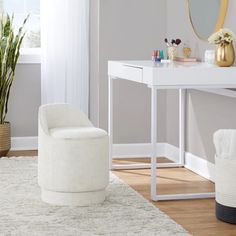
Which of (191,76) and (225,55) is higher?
(225,55)

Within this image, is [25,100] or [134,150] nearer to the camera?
[134,150]

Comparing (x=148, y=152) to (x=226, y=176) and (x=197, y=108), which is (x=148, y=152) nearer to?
(x=197, y=108)

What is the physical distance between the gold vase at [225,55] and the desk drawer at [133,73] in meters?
0.46

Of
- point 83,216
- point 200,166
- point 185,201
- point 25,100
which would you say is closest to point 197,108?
point 200,166

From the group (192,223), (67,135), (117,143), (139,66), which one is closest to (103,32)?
(117,143)

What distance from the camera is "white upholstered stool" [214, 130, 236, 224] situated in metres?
3.25

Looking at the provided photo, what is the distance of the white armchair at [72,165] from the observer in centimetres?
355

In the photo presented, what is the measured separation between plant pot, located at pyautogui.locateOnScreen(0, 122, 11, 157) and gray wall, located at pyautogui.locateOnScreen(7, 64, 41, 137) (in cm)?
35

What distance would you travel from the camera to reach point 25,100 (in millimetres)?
5781

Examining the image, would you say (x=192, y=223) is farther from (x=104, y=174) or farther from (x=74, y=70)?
(x=74, y=70)

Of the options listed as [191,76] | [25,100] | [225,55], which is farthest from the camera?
[25,100]

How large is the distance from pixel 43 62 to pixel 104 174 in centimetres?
221

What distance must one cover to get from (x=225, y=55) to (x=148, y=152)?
180 centimetres

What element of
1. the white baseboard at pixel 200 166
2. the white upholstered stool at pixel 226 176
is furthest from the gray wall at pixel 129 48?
the white upholstered stool at pixel 226 176
